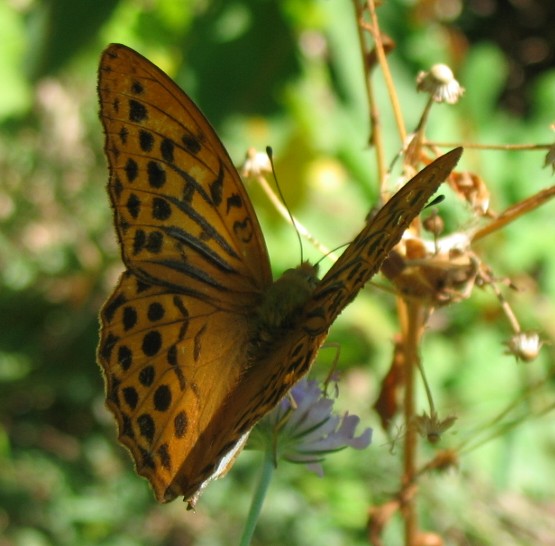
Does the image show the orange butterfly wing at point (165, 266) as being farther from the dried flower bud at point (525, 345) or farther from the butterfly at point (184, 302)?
the dried flower bud at point (525, 345)

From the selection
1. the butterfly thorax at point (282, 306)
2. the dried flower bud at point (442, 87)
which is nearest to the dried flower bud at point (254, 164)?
the butterfly thorax at point (282, 306)

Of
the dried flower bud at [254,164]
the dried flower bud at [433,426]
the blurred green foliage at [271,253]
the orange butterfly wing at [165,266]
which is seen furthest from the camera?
the blurred green foliage at [271,253]

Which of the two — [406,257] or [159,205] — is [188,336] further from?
[406,257]

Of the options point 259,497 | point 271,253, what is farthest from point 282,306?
point 271,253

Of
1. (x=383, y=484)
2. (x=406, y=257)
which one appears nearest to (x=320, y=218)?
(x=383, y=484)

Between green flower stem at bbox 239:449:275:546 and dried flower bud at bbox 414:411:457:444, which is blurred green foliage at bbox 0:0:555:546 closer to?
green flower stem at bbox 239:449:275:546

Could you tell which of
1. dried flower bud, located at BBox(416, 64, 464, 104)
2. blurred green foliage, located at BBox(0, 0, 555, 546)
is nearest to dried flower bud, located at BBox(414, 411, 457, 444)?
dried flower bud, located at BBox(416, 64, 464, 104)
